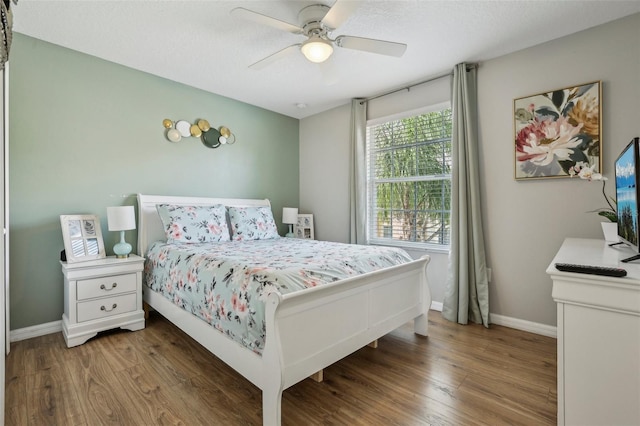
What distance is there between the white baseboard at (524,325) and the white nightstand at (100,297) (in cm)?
324

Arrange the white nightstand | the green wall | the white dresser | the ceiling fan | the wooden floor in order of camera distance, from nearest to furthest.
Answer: the white dresser
the wooden floor
the ceiling fan
the white nightstand
the green wall

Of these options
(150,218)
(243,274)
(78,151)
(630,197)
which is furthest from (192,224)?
(630,197)

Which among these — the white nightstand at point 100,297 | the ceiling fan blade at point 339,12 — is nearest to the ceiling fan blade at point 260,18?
the ceiling fan blade at point 339,12

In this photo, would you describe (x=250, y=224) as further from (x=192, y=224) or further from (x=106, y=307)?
(x=106, y=307)

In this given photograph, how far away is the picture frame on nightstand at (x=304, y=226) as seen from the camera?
434 centimetres

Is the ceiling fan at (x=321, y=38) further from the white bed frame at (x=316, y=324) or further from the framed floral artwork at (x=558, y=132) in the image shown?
the white bed frame at (x=316, y=324)

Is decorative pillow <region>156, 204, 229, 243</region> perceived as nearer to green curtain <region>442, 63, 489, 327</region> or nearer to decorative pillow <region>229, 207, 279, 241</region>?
decorative pillow <region>229, 207, 279, 241</region>

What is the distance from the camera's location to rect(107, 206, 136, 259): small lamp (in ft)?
8.58

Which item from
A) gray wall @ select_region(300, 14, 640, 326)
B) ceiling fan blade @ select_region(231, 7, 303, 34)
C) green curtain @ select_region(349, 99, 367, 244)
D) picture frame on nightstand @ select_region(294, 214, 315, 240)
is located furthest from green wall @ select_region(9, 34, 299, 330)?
gray wall @ select_region(300, 14, 640, 326)

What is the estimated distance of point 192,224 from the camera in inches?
120

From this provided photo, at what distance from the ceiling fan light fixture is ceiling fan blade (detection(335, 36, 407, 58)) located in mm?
92

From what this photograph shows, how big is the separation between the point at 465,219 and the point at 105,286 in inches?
127

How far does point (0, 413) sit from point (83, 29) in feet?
8.59

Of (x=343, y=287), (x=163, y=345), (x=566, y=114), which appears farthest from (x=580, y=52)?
(x=163, y=345)
